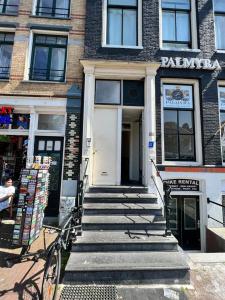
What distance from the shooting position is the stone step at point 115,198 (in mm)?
5914

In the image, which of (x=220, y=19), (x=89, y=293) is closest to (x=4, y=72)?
(x=89, y=293)

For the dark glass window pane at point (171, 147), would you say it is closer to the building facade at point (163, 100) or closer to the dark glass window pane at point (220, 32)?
the building facade at point (163, 100)

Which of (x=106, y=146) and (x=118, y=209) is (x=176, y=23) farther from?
(x=118, y=209)

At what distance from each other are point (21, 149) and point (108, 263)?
5154 millimetres

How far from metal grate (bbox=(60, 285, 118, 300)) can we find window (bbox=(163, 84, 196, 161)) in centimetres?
464

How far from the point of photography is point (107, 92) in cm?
752

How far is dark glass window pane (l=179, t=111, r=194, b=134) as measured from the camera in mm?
7608

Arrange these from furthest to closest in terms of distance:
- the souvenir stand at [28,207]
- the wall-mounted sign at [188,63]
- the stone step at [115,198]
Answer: the wall-mounted sign at [188,63], the stone step at [115,198], the souvenir stand at [28,207]

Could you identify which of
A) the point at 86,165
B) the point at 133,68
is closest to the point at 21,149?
the point at 86,165

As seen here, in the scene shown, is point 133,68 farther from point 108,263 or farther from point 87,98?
point 108,263

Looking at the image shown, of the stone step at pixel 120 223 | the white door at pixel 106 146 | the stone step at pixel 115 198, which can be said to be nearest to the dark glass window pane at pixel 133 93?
the white door at pixel 106 146

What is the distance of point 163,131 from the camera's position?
745 centimetres

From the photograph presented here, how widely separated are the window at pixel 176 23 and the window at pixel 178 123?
1.69 metres

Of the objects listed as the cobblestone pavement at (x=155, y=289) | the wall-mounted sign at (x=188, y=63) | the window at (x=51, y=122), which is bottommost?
the cobblestone pavement at (x=155, y=289)
